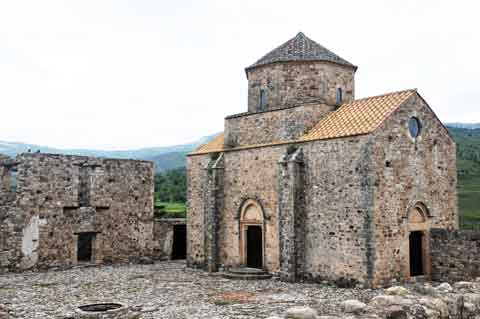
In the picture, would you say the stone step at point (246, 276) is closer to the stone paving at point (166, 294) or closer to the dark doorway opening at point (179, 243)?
the stone paving at point (166, 294)

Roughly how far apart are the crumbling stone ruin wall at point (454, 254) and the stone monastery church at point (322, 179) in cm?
26

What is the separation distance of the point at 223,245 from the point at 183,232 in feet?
20.6

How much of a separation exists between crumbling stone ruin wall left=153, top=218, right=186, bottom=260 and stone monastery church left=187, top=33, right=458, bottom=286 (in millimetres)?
3266

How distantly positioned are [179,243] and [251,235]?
7.49 metres

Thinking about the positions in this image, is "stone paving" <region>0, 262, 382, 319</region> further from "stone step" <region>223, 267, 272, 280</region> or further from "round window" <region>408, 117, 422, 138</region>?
"round window" <region>408, 117, 422, 138</region>

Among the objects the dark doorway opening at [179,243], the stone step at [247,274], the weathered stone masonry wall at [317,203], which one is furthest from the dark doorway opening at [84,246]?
the stone step at [247,274]

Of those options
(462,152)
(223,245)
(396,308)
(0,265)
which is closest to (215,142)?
(223,245)

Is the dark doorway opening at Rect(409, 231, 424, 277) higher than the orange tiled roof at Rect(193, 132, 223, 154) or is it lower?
lower

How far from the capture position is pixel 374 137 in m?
15.3

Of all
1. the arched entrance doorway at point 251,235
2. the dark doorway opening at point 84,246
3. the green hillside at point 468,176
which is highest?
the green hillside at point 468,176

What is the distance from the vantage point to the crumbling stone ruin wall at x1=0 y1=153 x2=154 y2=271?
2008cm

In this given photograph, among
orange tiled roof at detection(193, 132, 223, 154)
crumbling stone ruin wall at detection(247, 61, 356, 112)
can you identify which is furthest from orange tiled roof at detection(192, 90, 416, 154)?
orange tiled roof at detection(193, 132, 223, 154)

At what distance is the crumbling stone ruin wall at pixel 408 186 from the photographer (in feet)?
50.0

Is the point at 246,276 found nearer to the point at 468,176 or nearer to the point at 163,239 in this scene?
the point at 163,239
